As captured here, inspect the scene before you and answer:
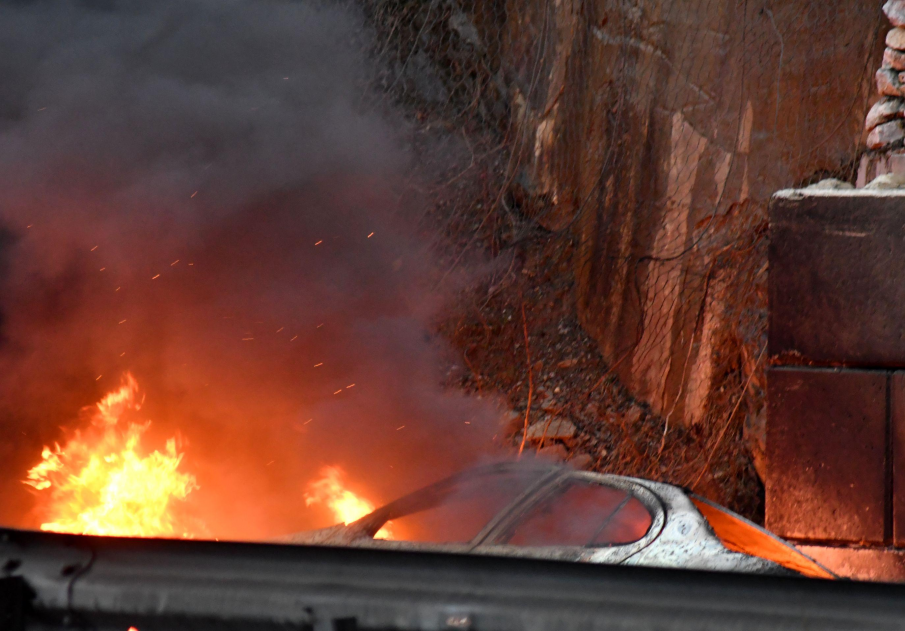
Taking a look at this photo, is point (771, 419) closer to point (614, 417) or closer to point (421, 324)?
point (614, 417)

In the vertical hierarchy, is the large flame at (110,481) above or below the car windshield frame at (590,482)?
below

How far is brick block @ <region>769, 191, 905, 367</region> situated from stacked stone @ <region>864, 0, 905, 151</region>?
5.57 feet

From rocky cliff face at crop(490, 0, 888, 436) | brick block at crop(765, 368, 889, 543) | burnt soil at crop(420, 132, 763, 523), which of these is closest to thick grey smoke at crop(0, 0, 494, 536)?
burnt soil at crop(420, 132, 763, 523)

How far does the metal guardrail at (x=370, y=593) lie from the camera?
817 mm

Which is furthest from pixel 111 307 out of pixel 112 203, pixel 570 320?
pixel 570 320

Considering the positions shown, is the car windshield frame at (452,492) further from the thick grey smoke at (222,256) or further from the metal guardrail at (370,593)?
the thick grey smoke at (222,256)

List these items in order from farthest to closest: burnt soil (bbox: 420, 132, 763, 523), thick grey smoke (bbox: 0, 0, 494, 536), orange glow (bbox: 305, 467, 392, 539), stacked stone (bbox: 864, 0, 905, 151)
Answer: burnt soil (bbox: 420, 132, 763, 523) → orange glow (bbox: 305, 467, 392, 539) → thick grey smoke (bbox: 0, 0, 494, 536) → stacked stone (bbox: 864, 0, 905, 151)

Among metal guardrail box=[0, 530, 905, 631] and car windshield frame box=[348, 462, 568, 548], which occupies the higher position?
metal guardrail box=[0, 530, 905, 631]

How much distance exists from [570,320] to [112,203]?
5.67m

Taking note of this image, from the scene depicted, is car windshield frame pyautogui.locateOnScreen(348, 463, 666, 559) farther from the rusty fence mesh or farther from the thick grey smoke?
the rusty fence mesh

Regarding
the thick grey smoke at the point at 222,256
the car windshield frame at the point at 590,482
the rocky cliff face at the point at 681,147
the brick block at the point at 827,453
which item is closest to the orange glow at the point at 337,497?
the thick grey smoke at the point at 222,256

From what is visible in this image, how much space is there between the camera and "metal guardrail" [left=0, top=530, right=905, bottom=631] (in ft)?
2.68

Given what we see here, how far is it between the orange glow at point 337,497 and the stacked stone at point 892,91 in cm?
515

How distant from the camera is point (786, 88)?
20.4 ft
